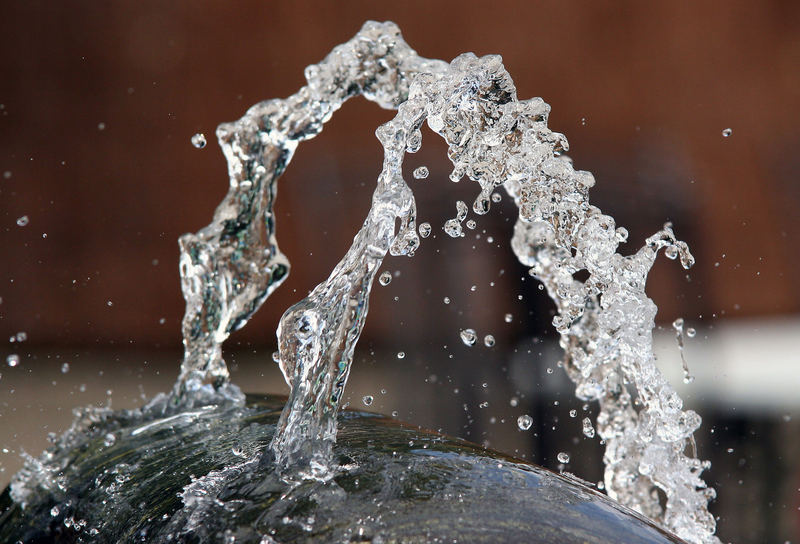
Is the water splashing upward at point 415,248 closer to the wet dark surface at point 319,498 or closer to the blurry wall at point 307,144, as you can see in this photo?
the wet dark surface at point 319,498

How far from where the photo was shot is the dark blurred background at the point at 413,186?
457 cm

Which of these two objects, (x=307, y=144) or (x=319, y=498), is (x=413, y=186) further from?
(x=319, y=498)

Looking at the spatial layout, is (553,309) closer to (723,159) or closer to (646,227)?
(646,227)

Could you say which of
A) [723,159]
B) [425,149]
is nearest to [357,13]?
[425,149]

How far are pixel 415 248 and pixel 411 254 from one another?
0.05ft

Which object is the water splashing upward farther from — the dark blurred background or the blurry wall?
the blurry wall

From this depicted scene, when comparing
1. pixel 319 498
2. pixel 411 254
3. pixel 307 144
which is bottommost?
pixel 319 498

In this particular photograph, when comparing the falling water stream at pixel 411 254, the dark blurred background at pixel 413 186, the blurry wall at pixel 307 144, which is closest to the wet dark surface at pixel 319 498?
the falling water stream at pixel 411 254

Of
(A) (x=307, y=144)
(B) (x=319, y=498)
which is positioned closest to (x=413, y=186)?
(A) (x=307, y=144)

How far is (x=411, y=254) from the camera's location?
1.23 m

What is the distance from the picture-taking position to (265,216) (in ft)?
5.01

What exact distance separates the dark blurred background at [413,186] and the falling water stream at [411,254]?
250cm

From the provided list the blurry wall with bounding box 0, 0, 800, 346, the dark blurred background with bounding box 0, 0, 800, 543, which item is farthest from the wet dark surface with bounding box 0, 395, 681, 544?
the blurry wall with bounding box 0, 0, 800, 346

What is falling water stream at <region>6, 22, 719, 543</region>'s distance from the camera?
104cm
